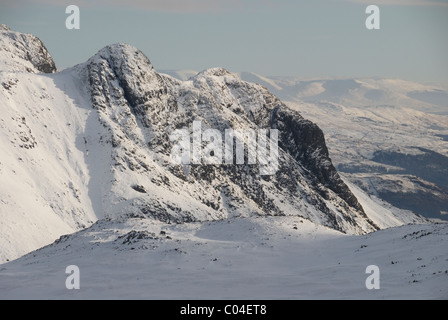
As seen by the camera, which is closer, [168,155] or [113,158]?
[113,158]

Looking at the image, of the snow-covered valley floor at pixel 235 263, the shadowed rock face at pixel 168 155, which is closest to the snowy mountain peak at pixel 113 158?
the shadowed rock face at pixel 168 155

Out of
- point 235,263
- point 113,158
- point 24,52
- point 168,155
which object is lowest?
point 168,155

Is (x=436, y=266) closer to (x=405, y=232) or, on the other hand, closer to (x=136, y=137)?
(x=405, y=232)

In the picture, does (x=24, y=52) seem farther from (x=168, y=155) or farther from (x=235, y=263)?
(x=235, y=263)

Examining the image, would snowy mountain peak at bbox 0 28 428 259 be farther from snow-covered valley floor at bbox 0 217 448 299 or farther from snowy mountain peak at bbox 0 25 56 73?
snow-covered valley floor at bbox 0 217 448 299

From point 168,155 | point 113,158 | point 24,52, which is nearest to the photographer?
point 113,158

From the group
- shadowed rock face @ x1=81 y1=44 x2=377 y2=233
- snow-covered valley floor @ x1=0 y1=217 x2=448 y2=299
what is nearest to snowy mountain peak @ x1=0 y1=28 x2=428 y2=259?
shadowed rock face @ x1=81 y1=44 x2=377 y2=233

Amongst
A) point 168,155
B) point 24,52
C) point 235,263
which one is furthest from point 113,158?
point 235,263

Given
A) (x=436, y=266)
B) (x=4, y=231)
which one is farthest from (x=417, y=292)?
(x=4, y=231)
